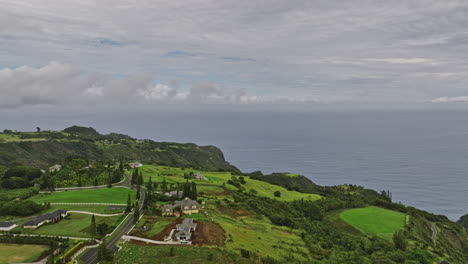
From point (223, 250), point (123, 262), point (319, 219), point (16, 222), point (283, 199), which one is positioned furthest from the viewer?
point (283, 199)

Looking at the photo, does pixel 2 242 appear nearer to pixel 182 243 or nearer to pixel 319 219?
pixel 182 243

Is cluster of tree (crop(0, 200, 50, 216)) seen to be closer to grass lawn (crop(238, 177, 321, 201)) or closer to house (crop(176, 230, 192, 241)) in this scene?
house (crop(176, 230, 192, 241))

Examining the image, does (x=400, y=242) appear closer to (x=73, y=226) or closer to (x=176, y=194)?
(x=176, y=194)

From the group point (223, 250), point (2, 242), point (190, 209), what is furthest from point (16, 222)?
point (223, 250)

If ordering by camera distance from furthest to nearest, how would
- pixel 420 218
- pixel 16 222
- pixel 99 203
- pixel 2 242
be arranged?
pixel 420 218 → pixel 99 203 → pixel 16 222 → pixel 2 242

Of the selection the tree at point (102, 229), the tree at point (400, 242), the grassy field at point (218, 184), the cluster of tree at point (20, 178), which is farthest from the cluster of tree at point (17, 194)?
the tree at point (400, 242)

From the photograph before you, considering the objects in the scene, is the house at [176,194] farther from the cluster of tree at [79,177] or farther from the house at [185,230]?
the cluster of tree at [79,177]
